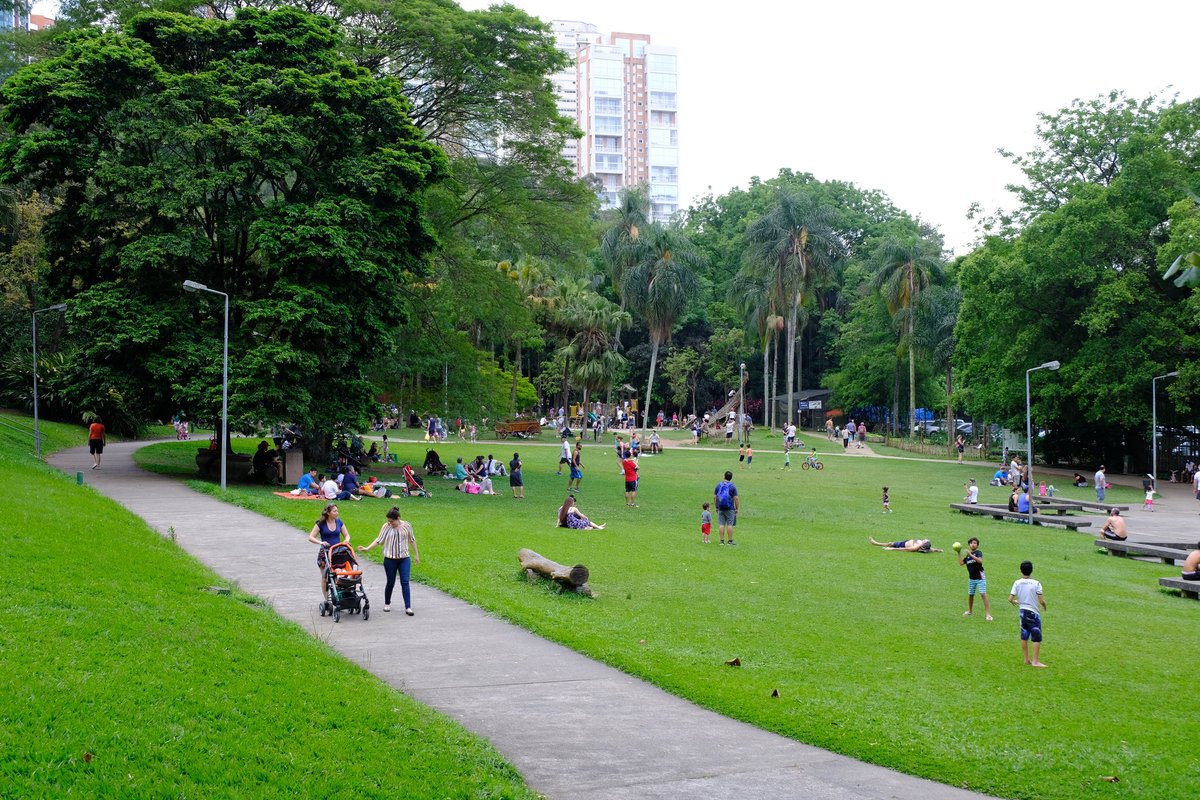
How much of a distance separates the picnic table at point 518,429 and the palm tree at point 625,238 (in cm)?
1561

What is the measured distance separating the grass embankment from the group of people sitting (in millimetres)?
18588

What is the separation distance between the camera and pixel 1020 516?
101ft

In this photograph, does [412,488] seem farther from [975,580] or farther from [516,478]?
[975,580]

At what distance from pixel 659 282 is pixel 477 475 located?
147 feet

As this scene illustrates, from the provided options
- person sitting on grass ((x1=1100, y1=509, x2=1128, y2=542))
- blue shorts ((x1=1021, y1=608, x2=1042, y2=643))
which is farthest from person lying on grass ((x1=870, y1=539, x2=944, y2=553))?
blue shorts ((x1=1021, y1=608, x2=1042, y2=643))

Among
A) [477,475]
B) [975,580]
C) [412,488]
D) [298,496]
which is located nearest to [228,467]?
[298,496]

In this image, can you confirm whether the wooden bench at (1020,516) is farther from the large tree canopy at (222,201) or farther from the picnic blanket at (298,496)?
the picnic blanket at (298,496)

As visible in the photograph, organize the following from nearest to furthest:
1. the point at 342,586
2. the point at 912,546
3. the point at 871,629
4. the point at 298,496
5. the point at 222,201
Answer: the point at 342,586 → the point at 871,629 → the point at 912,546 → the point at 298,496 → the point at 222,201

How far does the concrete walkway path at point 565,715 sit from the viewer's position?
26.2ft

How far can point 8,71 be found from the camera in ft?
134

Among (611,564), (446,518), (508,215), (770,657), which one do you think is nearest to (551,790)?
(770,657)

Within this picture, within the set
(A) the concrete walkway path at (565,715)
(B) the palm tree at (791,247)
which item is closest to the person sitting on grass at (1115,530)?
(A) the concrete walkway path at (565,715)

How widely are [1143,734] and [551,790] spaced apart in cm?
596

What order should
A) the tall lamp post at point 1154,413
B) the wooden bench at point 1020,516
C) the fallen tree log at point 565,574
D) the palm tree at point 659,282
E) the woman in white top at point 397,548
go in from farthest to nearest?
the palm tree at point 659,282, the tall lamp post at point 1154,413, the wooden bench at point 1020,516, the fallen tree log at point 565,574, the woman in white top at point 397,548
